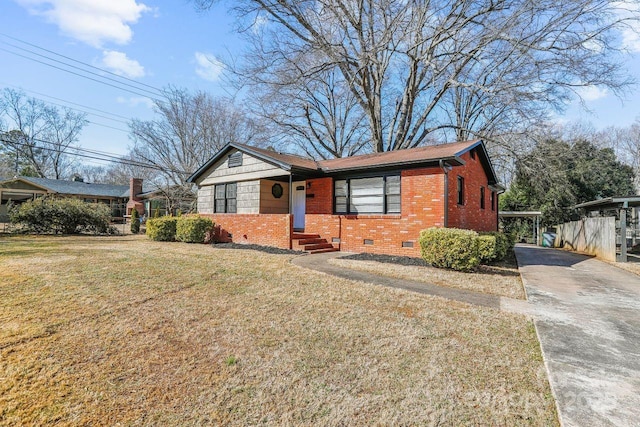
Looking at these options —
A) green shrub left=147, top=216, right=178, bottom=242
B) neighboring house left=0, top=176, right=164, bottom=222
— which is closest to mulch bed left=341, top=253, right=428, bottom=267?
green shrub left=147, top=216, right=178, bottom=242

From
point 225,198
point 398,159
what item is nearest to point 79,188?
point 225,198

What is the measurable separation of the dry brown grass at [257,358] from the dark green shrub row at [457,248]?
284 cm

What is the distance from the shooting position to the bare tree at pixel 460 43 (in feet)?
43.5

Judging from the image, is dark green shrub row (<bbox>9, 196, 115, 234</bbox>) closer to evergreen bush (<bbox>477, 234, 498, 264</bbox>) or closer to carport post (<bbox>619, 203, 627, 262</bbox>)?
evergreen bush (<bbox>477, 234, 498, 264</bbox>)

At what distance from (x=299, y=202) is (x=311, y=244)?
→ 8.68ft

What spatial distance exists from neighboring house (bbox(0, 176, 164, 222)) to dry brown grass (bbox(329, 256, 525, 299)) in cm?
2417

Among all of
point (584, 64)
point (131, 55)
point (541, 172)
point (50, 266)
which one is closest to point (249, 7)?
point (131, 55)

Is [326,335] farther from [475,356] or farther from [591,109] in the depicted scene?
[591,109]

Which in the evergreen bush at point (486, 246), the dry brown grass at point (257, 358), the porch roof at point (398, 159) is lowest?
the dry brown grass at point (257, 358)

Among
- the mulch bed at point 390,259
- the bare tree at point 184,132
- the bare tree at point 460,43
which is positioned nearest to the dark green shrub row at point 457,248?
the mulch bed at point 390,259

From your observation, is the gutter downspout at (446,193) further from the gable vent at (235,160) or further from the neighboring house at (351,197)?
the gable vent at (235,160)

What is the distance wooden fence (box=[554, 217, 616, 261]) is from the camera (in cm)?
1148

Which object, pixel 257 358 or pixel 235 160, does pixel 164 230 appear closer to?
pixel 235 160

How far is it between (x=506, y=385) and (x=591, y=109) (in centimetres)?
1725
